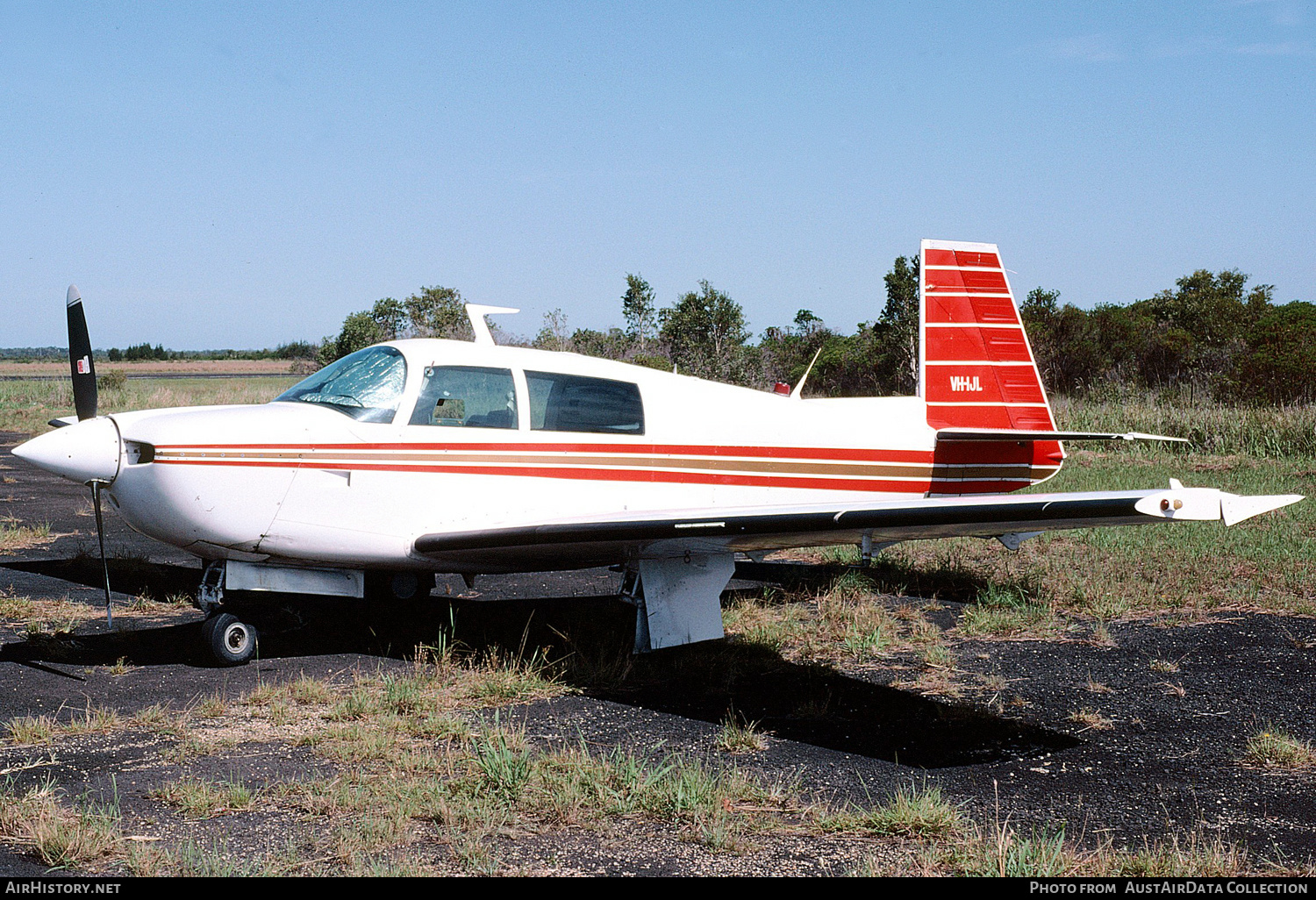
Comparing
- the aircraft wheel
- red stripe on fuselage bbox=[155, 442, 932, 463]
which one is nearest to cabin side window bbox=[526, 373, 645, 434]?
red stripe on fuselage bbox=[155, 442, 932, 463]

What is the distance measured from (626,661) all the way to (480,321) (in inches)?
112

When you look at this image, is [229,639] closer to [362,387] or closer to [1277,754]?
[362,387]

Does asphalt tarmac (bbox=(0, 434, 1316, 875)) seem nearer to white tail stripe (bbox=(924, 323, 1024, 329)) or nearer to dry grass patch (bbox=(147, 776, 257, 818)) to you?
dry grass patch (bbox=(147, 776, 257, 818))

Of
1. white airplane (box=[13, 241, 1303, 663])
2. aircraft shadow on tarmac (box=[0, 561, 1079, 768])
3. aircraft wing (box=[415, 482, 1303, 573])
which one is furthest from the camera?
white airplane (box=[13, 241, 1303, 663])

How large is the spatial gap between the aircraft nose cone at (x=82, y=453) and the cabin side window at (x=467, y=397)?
1770 mm

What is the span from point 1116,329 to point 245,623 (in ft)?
107

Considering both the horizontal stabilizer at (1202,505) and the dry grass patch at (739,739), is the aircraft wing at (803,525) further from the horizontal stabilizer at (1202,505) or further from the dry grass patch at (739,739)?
the dry grass patch at (739,739)

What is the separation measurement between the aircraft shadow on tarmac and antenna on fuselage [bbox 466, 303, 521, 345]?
2.08 metres

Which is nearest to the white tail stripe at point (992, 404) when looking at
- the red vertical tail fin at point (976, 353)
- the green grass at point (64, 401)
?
the red vertical tail fin at point (976, 353)

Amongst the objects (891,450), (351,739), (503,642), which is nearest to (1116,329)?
(891,450)

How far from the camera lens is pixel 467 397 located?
6.44m

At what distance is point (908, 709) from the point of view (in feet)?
18.3

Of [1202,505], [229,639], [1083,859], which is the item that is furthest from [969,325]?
[229,639]

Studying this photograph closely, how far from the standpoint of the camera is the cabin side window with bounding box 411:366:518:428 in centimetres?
632
